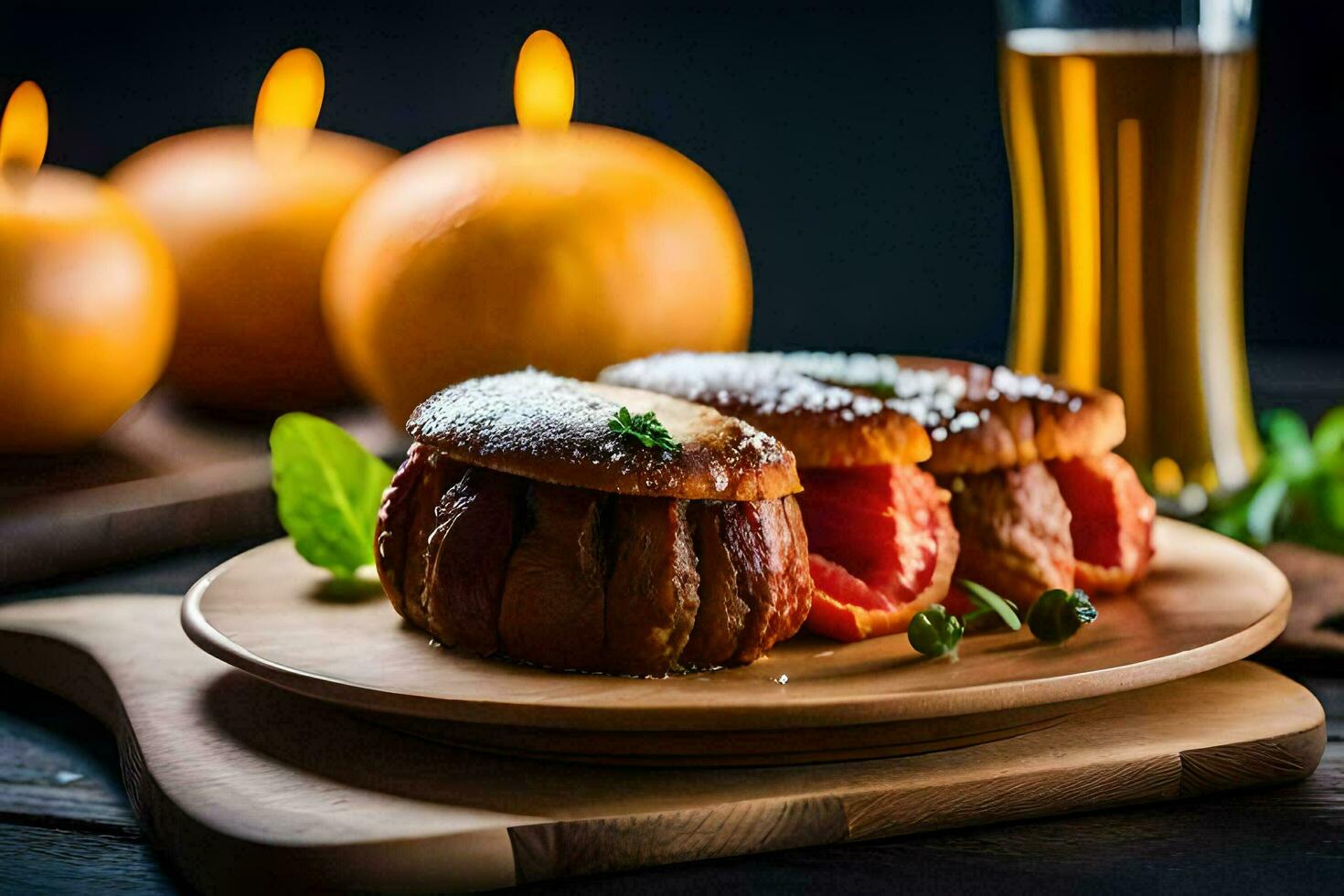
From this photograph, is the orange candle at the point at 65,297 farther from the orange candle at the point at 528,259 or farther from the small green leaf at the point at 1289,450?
the small green leaf at the point at 1289,450

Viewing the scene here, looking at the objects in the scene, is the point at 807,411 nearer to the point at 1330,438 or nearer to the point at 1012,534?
the point at 1012,534

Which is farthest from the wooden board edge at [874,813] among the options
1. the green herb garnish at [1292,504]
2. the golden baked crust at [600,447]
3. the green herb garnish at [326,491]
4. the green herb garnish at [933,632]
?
the green herb garnish at [1292,504]

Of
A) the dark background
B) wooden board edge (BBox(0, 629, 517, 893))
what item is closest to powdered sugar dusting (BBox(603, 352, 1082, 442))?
wooden board edge (BBox(0, 629, 517, 893))

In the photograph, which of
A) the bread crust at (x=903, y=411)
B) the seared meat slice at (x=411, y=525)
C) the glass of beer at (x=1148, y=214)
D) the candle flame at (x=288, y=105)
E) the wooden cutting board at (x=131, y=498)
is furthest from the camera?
the candle flame at (x=288, y=105)

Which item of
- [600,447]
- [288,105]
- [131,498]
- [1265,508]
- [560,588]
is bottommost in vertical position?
[1265,508]

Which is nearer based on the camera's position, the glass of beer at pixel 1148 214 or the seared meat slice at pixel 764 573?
the seared meat slice at pixel 764 573

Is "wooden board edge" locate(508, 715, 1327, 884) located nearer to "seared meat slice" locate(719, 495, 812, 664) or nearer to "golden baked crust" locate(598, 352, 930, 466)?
"seared meat slice" locate(719, 495, 812, 664)

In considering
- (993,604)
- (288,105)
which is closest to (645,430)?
(993,604)
